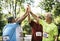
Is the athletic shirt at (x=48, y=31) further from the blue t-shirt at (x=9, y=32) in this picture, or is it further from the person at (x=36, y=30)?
the blue t-shirt at (x=9, y=32)

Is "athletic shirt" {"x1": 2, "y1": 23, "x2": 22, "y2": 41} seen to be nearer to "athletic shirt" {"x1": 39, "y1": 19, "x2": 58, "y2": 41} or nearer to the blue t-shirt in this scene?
the blue t-shirt

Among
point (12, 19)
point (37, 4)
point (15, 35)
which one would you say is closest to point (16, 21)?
point (12, 19)

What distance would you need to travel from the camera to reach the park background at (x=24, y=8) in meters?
2.13

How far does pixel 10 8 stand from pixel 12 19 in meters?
0.16

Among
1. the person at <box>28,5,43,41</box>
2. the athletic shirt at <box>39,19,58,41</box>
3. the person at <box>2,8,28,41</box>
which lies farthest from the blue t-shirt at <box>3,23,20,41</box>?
the athletic shirt at <box>39,19,58,41</box>

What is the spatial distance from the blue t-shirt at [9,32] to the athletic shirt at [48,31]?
1.33ft

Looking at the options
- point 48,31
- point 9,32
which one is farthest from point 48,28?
point 9,32

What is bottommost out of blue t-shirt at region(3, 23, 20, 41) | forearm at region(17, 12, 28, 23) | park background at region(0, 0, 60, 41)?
blue t-shirt at region(3, 23, 20, 41)

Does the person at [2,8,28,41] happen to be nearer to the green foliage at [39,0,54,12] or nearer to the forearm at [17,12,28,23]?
the forearm at [17,12,28,23]

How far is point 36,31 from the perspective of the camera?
2.13 m

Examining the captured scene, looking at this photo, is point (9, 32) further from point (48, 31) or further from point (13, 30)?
point (48, 31)

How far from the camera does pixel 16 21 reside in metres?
2.14

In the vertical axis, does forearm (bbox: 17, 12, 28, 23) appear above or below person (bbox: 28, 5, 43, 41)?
above

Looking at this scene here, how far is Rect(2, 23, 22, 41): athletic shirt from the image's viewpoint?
2100 millimetres
